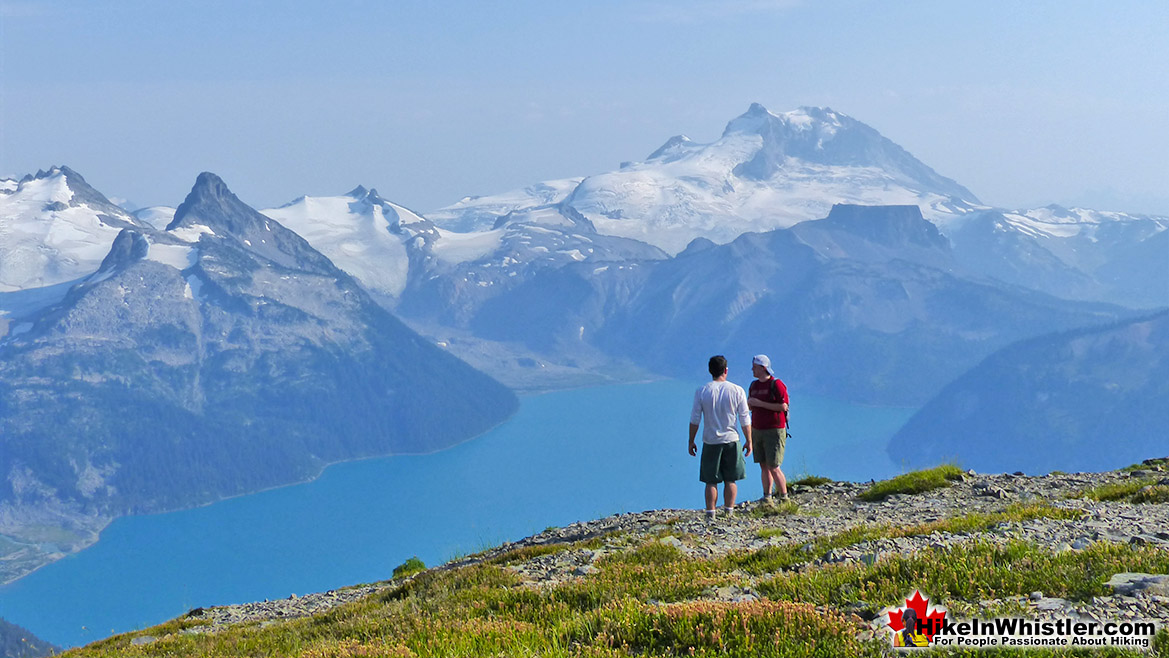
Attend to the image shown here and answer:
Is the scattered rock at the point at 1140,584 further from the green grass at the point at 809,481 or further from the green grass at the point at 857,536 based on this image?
the green grass at the point at 809,481

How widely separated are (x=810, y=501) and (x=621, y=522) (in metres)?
4.21

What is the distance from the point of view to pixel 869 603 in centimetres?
795

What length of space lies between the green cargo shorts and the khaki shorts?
0.53m

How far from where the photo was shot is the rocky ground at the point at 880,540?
299 inches

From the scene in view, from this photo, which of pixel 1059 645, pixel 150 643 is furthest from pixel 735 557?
→ pixel 150 643

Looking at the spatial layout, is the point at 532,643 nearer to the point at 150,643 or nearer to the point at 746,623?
the point at 746,623

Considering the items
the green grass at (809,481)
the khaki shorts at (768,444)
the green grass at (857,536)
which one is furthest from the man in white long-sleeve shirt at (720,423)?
the green grass at (809,481)

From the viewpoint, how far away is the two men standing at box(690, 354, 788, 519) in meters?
15.8

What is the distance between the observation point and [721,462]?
53.4 ft

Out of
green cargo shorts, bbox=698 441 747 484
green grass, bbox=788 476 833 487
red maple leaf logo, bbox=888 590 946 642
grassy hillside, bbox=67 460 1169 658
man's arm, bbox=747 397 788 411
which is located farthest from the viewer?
green grass, bbox=788 476 833 487

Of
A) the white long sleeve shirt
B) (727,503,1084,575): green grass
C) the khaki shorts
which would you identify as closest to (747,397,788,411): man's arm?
the khaki shorts

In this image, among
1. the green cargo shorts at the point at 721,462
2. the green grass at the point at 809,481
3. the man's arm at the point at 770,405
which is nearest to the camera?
the green cargo shorts at the point at 721,462

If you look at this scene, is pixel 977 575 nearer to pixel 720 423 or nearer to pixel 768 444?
pixel 720 423

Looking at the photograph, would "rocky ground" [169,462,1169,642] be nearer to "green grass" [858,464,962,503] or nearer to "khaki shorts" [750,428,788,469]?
"green grass" [858,464,962,503]
